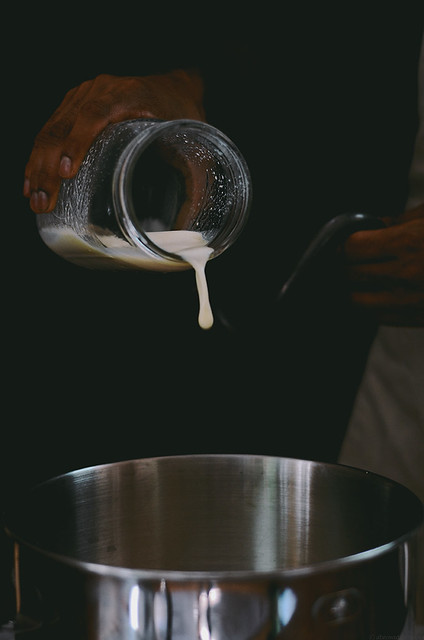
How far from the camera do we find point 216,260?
116 cm

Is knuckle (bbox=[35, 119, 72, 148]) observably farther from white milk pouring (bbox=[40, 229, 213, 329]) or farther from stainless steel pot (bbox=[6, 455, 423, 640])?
stainless steel pot (bbox=[6, 455, 423, 640])

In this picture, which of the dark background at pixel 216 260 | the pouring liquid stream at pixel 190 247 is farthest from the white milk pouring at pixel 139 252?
the dark background at pixel 216 260

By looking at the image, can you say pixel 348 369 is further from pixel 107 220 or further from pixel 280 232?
pixel 107 220

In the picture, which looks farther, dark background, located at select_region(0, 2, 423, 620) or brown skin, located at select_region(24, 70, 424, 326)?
dark background, located at select_region(0, 2, 423, 620)

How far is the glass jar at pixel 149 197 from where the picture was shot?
613 millimetres

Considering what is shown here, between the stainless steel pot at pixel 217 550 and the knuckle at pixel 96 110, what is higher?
the knuckle at pixel 96 110

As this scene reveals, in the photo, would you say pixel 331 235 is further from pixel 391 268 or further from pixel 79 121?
pixel 79 121

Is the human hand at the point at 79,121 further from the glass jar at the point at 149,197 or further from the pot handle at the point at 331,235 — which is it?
the pot handle at the point at 331,235

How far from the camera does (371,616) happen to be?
40 centimetres

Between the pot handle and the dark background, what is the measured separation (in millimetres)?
335

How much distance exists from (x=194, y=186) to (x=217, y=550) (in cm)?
33

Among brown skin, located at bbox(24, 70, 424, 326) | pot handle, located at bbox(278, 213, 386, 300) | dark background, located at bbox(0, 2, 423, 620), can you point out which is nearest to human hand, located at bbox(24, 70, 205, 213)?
brown skin, located at bbox(24, 70, 424, 326)

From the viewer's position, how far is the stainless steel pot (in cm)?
37

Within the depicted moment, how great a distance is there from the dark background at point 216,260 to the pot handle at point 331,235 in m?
0.33
